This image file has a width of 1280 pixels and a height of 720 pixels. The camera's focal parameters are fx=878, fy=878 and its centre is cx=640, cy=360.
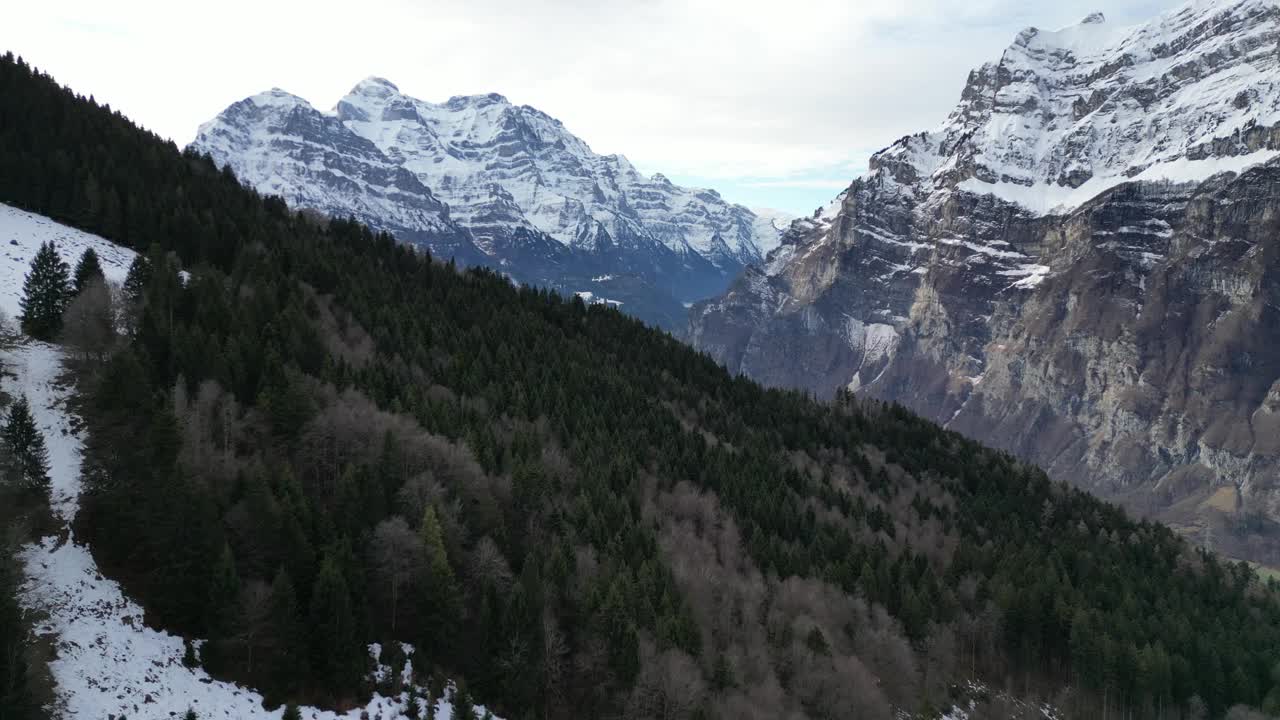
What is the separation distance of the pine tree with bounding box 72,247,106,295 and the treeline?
211 inches

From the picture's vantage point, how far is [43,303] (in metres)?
88.5

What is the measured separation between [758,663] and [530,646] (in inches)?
1075

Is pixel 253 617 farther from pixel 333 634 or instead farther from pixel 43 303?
pixel 43 303

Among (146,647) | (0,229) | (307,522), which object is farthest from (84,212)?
(146,647)

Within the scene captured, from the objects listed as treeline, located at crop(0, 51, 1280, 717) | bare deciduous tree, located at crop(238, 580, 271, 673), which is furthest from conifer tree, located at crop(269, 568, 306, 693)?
bare deciduous tree, located at crop(238, 580, 271, 673)

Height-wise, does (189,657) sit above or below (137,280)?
below

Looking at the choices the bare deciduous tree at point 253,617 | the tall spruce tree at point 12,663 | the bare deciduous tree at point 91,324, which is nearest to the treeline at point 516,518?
the bare deciduous tree at point 253,617

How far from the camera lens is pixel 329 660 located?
65000 mm

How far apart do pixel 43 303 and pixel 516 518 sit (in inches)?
2088

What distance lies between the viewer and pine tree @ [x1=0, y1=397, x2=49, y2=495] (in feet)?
211

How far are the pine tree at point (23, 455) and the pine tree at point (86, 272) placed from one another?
116ft

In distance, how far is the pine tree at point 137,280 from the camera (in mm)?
101312

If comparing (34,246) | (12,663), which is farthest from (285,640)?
(34,246)

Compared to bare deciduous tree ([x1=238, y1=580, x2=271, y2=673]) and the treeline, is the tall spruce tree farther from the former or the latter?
bare deciduous tree ([x1=238, y1=580, x2=271, y2=673])
